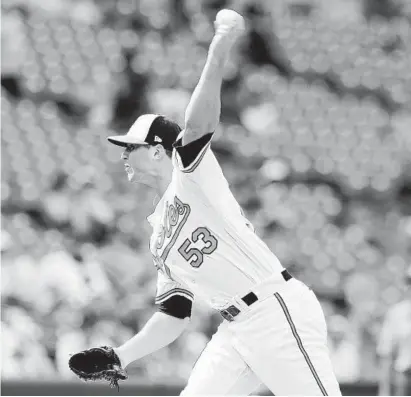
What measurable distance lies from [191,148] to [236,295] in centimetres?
54

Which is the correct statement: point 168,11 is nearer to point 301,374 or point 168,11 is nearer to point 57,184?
point 57,184

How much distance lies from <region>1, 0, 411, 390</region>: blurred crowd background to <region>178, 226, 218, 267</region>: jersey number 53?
11.6ft

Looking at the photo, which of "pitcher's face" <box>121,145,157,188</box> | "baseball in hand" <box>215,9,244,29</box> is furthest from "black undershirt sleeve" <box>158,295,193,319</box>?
"baseball in hand" <box>215,9,244,29</box>

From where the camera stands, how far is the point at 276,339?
9.52 feet

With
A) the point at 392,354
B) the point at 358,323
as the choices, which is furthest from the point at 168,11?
Result: the point at 392,354

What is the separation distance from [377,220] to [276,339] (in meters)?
5.98

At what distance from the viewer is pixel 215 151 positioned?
8234 mm

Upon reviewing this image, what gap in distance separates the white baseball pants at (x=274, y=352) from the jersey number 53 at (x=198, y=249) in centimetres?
23

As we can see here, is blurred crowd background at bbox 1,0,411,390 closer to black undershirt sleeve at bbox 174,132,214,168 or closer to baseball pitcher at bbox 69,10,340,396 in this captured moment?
baseball pitcher at bbox 69,10,340,396

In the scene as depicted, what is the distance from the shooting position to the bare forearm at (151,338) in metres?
3.17

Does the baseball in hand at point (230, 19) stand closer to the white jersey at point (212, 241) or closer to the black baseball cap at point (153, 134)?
the white jersey at point (212, 241)

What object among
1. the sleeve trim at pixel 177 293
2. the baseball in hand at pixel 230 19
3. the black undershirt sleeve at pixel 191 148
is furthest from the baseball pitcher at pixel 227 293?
the baseball in hand at pixel 230 19

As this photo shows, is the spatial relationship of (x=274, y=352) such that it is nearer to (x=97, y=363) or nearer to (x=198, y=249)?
(x=198, y=249)

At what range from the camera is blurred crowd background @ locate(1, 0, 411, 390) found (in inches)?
265
